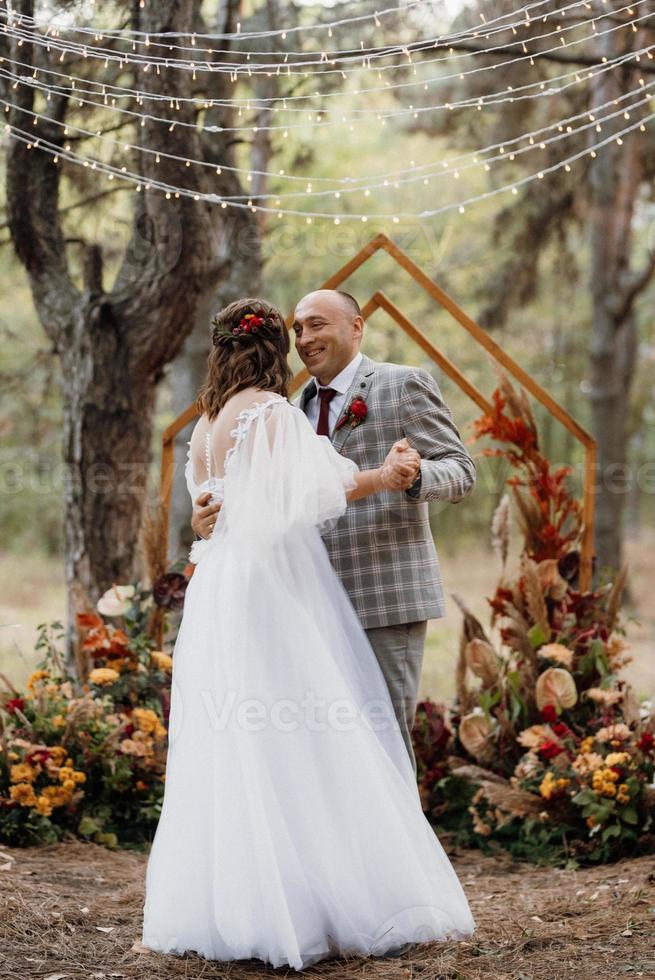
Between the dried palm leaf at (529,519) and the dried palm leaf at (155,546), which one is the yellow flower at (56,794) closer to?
the dried palm leaf at (155,546)

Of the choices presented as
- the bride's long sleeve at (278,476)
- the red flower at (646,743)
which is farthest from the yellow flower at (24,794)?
the red flower at (646,743)

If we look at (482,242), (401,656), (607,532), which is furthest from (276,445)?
(482,242)

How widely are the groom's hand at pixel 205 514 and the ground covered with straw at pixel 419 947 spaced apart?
1222 millimetres

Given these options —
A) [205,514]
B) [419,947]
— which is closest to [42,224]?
[205,514]

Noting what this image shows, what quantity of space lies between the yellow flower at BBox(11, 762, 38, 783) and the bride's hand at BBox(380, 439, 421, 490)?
2.06 metres

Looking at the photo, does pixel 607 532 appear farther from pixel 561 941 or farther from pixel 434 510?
pixel 561 941

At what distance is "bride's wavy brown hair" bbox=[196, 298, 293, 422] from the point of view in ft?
10.6

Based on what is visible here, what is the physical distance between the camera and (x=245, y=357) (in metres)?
3.23

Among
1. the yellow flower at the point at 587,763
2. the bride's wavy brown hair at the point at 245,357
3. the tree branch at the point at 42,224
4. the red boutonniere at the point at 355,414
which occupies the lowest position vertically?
the yellow flower at the point at 587,763

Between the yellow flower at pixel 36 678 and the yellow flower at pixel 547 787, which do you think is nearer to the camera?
the yellow flower at pixel 547 787

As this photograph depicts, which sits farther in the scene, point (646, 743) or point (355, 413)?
point (646, 743)

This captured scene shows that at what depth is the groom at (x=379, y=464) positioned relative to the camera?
3.45 meters

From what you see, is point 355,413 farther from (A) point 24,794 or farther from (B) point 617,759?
(A) point 24,794

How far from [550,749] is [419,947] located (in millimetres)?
1487
